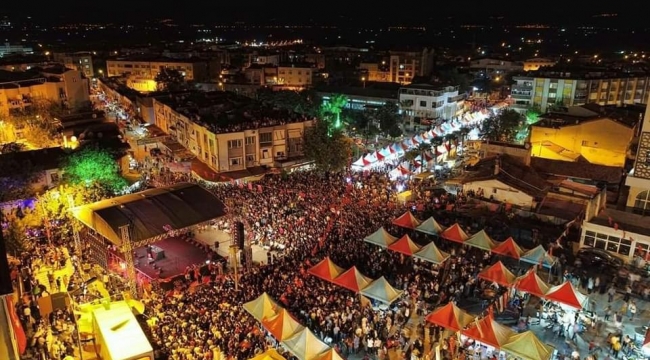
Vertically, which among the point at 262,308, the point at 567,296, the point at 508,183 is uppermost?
the point at 508,183

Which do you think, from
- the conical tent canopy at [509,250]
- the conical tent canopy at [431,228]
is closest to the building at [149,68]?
the conical tent canopy at [431,228]

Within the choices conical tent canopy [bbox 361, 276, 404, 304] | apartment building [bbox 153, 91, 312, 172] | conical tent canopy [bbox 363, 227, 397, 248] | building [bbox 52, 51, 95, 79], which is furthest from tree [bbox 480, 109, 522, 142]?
building [bbox 52, 51, 95, 79]

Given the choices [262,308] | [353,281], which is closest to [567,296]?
[353,281]

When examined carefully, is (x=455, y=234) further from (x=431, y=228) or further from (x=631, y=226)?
(x=631, y=226)

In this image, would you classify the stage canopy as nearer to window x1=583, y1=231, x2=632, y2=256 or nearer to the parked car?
the parked car

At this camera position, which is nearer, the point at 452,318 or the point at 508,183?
the point at 452,318

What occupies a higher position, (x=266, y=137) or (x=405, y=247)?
(x=266, y=137)

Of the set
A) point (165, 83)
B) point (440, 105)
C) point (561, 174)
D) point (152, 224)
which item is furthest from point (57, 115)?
point (561, 174)
